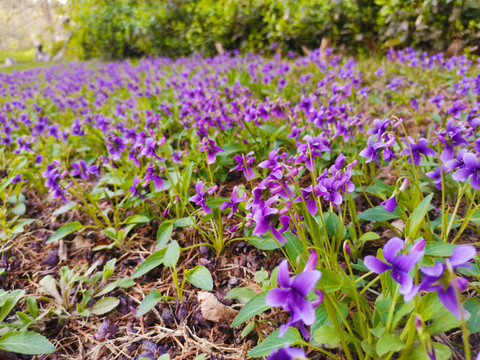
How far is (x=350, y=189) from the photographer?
1.52 meters

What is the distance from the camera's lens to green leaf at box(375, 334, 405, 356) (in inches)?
39.3

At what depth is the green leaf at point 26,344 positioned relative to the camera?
4.81ft

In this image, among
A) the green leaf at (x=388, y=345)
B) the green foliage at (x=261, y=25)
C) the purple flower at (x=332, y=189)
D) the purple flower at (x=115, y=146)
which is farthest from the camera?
the green foliage at (x=261, y=25)

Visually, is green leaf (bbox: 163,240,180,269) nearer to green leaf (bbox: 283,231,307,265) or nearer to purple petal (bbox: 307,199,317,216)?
green leaf (bbox: 283,231,307,265)

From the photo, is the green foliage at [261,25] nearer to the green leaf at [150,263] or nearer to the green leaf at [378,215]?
the green leaf at [378,215]

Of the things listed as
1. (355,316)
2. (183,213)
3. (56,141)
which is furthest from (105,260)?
(56,141)

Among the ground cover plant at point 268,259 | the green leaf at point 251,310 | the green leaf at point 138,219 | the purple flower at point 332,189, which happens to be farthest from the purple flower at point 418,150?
the green leaf at point 138,219

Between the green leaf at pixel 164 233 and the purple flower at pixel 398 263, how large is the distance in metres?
1.40

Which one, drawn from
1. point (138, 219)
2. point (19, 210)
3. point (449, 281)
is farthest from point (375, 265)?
point (19, 210)

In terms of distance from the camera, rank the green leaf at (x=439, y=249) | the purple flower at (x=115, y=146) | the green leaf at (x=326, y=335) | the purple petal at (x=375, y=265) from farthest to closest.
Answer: the purple flower at (x=115, y=146) → the green leaf at (x=439, y=249) → the green leaf at (x=326, y=335) → the purple petal at (x=375, y=265)

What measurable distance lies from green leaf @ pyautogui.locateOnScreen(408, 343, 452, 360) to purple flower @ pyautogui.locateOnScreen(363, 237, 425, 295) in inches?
12.3

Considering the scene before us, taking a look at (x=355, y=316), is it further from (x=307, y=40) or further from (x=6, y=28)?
(x=6, y=28)

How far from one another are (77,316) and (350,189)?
5.46ft

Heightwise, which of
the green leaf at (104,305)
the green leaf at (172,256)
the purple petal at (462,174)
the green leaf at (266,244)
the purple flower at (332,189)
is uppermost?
the purple petal at (462,174)
